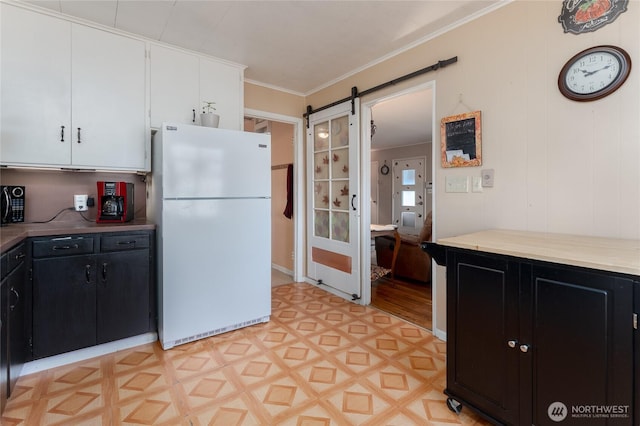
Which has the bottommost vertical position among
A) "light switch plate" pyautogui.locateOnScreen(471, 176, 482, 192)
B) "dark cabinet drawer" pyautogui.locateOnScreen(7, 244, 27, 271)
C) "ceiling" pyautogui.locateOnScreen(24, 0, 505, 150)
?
"dark cabinet drawer" pyautogui.locateOnScreen(7, 244, 27, 271)

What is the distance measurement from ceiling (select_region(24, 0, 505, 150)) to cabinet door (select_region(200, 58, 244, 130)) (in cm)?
11

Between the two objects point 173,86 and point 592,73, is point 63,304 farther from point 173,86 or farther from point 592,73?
point 592,73

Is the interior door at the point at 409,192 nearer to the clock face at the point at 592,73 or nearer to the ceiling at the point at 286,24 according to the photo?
the ceiling at the point at 286,24

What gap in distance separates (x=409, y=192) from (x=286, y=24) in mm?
5749

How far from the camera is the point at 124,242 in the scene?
7.21ft

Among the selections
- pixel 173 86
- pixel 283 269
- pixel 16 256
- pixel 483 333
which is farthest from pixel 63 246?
pixel 283 269

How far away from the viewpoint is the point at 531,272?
126 centimetres

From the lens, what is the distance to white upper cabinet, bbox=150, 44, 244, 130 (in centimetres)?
257

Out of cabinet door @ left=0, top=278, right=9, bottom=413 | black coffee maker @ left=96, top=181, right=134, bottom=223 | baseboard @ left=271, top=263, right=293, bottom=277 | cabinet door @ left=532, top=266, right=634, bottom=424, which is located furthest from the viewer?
baseboard @ left=271, top=263, right=293, bottom=277

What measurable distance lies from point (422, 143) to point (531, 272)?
6361 mm

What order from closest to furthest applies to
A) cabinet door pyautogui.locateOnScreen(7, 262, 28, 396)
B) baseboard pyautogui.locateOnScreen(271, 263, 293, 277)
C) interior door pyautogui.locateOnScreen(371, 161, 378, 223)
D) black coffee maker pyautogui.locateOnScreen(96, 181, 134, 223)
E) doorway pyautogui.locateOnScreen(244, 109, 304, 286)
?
cabinet door pyautogui.locateOnScreen(7, 262, 28, 396) → black coffee maker pyautogui.locateOnScreen(96, 181, 134, 223) → doorway pyautogui.locateOnScreen(244, 109, 304, 286) → baseboard pyautogui.locateOnScreen(271, 263, 293, 277) → interior door pyautogui.locateOnScreen(371, 161, 378, 223)

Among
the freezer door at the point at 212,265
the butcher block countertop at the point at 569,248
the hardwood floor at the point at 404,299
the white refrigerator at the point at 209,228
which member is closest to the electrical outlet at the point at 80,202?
the white refrigerator at the point at 209,228

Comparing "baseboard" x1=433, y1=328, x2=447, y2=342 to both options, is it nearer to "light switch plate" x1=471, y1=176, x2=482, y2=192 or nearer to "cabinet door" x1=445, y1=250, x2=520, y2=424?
"cabinet door" x1=445, y1=250, x2=520, y2=424

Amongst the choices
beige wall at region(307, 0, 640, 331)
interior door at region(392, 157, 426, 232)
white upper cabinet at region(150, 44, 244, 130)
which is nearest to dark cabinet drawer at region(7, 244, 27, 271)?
white upper cabinet at region(150, 44, 244, 130)
